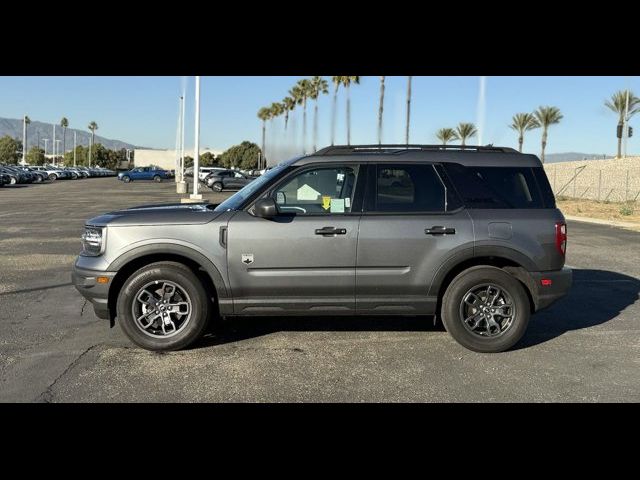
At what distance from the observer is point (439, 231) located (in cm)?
525

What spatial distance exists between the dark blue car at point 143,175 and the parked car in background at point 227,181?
2319cm

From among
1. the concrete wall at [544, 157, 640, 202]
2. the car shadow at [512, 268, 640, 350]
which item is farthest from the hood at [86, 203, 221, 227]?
the concrete wall at [544, 157, 640, 202]

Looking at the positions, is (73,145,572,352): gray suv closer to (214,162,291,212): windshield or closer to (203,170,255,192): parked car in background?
(214,162,291,212): windshield

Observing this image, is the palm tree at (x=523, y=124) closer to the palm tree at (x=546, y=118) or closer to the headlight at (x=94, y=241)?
the palm tree at (x=546, y=118)

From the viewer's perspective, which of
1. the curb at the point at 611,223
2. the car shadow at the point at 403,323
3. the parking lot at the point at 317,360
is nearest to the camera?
the parking lot at the point at 317,360

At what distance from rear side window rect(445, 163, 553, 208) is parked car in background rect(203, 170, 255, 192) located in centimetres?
3444

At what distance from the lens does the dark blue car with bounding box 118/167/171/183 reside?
197 ft

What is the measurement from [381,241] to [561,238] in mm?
1799

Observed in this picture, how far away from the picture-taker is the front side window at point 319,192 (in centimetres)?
538

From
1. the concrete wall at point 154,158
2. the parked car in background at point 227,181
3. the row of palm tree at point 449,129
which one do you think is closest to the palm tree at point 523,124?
the row of palm tree at point 449,129

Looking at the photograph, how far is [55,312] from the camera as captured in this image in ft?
21.5
